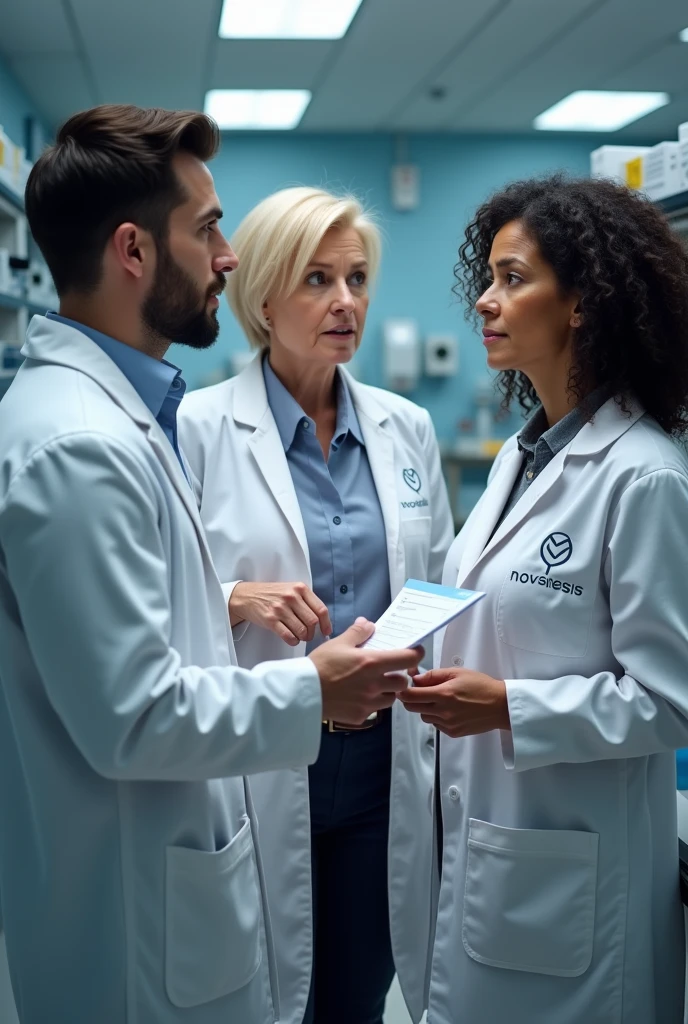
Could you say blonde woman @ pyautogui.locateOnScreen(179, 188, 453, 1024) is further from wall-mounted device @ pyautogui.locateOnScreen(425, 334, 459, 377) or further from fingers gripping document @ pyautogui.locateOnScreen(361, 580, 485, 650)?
wall-mounted device @ pyautogui.locateOnScreen(425, 334, 459, 377)

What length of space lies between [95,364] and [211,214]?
25 centimetres

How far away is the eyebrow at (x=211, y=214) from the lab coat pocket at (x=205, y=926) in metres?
0.74

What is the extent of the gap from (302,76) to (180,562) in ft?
13.9

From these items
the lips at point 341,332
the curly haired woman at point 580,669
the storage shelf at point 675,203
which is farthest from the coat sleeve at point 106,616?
the storage shelf at point 675,203

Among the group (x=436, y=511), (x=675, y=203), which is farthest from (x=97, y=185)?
(x=675, y=203)

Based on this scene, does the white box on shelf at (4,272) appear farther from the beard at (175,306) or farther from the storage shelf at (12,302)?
the beard at (175,306)

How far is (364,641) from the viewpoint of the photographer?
1.19 meters

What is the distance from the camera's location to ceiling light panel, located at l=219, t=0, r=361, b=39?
149 inches

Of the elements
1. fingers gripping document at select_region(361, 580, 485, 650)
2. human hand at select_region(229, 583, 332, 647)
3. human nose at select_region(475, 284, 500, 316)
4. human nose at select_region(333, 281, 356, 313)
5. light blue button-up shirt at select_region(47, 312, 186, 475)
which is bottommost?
human hand at select_region(229, 583, 332, 647)

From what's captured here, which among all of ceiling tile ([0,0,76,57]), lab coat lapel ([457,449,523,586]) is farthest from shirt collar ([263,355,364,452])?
ceiling tile ([0,0,76,57])

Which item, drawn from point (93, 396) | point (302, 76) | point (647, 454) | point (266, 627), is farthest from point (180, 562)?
point (302, 76)

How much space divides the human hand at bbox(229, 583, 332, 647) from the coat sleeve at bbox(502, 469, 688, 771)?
13.1 inches

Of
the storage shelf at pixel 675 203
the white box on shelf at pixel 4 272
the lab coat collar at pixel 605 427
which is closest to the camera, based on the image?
the lab coat collar at pixel 605 427

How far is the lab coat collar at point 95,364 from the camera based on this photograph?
41.0 inches
